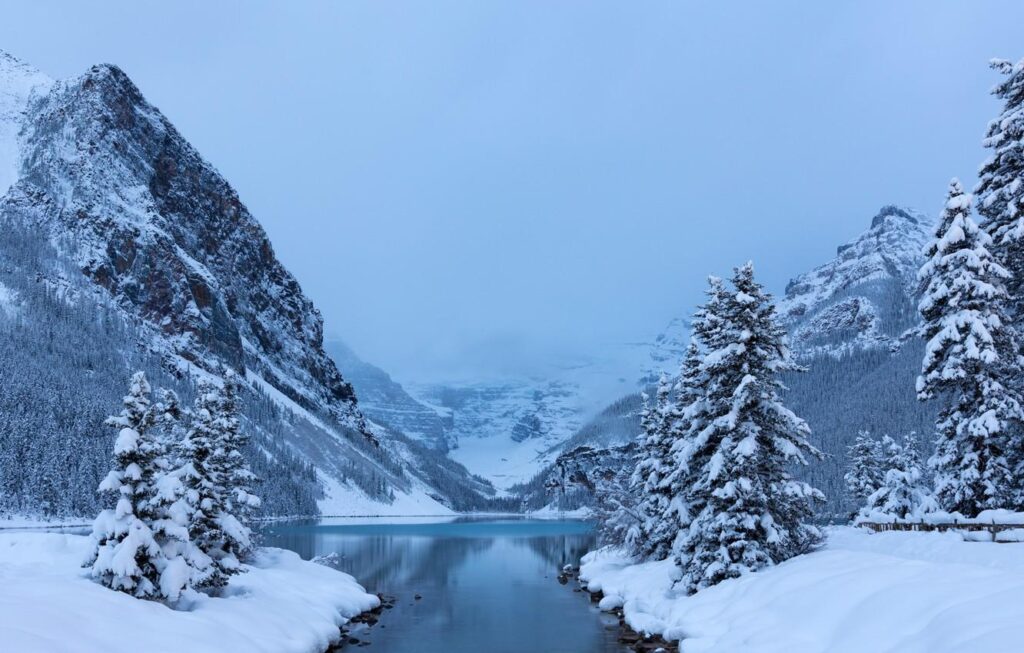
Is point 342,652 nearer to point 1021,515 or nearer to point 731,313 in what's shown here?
point 731,313

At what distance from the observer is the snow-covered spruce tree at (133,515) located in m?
23.1

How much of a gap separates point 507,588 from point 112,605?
3910 cm

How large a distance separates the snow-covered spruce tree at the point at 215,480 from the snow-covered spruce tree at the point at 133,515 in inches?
90.5

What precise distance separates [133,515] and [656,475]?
103 ft

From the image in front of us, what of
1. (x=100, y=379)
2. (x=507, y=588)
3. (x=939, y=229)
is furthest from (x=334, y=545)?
(x=100, y=379)

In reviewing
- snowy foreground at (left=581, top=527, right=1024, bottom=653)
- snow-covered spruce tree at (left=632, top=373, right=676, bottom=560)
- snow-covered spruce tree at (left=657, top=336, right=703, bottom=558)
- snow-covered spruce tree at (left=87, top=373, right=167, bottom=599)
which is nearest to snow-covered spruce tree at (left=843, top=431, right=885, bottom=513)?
snow-covered spruce tree at (left=632, top=373, right=676, bottom=560)

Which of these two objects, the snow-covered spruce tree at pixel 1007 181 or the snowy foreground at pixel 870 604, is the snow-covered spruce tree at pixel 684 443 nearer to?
the snowy foreground at pixel 870 604

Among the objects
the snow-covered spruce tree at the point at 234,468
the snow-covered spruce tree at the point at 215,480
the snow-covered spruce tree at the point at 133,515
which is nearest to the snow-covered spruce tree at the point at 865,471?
the snow-covered spruce tree at the point at 234,468

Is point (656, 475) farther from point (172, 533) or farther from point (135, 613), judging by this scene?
point (135, 613)

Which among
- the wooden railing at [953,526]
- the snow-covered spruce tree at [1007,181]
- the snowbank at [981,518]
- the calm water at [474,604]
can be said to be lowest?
the calm water at [474,604]

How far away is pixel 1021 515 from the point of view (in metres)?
22.9

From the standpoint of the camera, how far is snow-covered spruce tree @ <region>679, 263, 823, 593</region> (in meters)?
30.1

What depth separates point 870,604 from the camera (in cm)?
1853

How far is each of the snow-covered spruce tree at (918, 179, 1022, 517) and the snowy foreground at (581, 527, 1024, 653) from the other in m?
2.57
